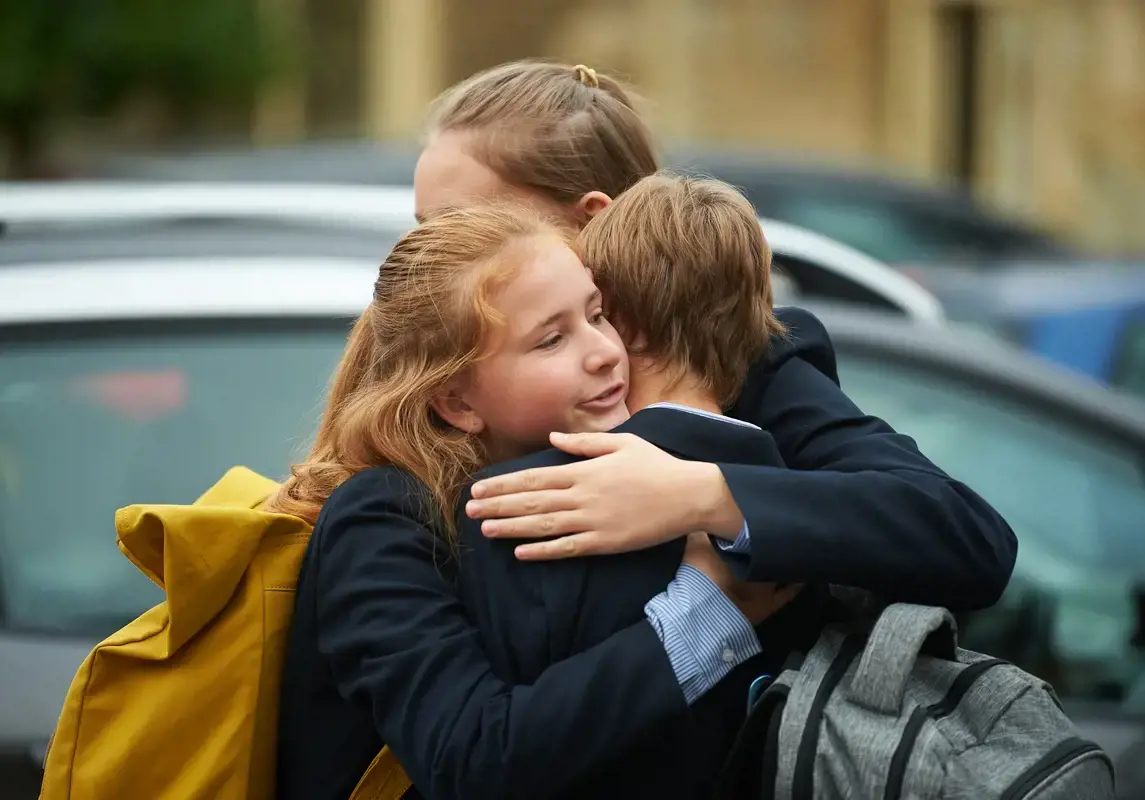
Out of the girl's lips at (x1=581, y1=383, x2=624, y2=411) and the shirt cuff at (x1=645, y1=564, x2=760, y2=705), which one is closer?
the shirt cuff at (x1=645, y1=564, x2=760, y2=705)

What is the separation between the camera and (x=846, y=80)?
18031 millimetres

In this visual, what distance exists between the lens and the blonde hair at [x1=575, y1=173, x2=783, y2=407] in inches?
67.8

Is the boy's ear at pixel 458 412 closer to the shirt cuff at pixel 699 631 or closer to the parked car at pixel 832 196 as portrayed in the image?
the shirt cuff at pixel 699 631

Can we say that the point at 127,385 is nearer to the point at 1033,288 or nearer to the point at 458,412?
the point at 458,412

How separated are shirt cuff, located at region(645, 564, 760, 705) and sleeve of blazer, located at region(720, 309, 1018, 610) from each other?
6cm

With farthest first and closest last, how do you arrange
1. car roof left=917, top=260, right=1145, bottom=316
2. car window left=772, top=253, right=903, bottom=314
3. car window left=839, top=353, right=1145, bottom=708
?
1. car roof left=917, top=260, right=1145, bottom=316
2. car window left=772, top=253, right=903, bottom=314
3. car window left=839, top=353, right=1145, bottom=708

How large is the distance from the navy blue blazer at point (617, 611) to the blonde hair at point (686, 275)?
0.31 feet

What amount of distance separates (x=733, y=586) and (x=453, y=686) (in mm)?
315

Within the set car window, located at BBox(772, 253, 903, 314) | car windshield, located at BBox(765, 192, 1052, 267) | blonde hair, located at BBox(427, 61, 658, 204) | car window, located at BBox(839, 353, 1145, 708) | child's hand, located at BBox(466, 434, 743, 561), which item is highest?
blonde hair, located at BBox(427, 61, 658, 204)

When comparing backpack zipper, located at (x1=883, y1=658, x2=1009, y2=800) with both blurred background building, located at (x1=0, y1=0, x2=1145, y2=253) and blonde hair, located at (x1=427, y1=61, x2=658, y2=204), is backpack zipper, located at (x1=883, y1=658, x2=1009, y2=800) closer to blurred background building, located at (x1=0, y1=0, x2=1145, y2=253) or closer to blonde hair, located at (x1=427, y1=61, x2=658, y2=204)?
blonde hair, located at (x1=427, y1=61, x2=658, y2=204)

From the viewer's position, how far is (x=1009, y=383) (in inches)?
115

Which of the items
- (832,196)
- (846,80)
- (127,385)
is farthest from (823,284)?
(846,80)

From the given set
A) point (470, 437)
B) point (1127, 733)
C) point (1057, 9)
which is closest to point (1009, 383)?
point (1127, 733)

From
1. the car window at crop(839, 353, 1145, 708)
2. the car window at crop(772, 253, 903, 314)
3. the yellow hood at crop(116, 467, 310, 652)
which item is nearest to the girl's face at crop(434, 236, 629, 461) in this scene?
the yellow hood at crop(116, 467, 310, 652)
